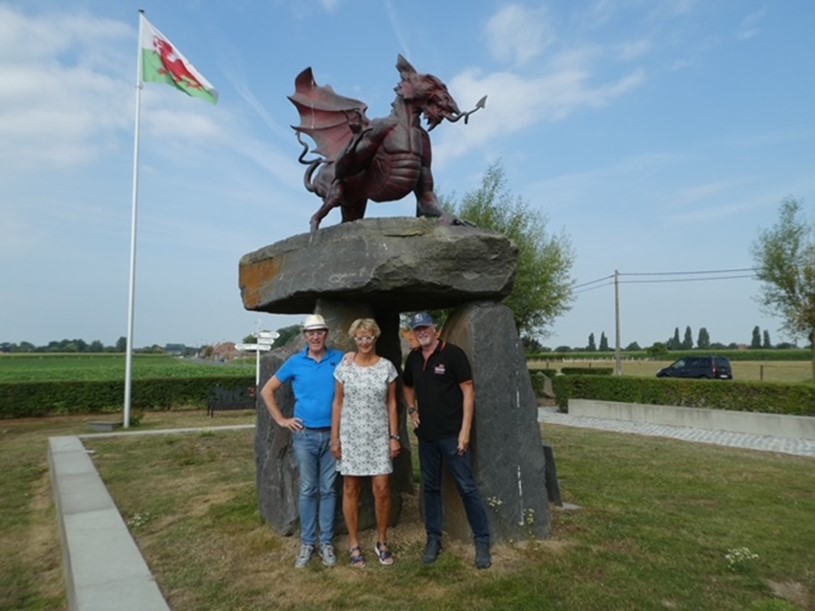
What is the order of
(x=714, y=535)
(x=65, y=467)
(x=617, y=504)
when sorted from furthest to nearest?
(x=65, y=467) → (x=617, y=504) → (x=714, y=535)

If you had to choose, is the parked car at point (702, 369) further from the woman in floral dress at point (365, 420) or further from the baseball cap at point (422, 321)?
the woman in floral dress at point (365, 420)

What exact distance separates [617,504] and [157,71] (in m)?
13.3

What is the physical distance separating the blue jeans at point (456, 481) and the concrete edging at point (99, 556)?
68.9 inches

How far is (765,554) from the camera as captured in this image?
4.49 metres

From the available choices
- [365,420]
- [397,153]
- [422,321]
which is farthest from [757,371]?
[365,420]

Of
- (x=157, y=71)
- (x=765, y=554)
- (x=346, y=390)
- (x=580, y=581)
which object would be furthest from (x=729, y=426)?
(x=157, y=71)

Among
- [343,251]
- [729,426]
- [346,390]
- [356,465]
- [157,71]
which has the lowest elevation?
[729,426]

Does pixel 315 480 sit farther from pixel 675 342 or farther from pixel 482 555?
pixel 675 342

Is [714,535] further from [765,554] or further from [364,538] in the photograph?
[364,538]

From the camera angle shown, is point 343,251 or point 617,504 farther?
point 617,504

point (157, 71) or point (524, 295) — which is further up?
point (157, 71)

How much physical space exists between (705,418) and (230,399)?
11.9m

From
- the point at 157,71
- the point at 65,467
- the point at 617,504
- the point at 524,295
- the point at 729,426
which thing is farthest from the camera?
the point at 524,295

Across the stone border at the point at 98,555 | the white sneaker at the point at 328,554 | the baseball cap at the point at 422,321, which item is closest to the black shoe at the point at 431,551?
the white sneaker at the point at 328,554
